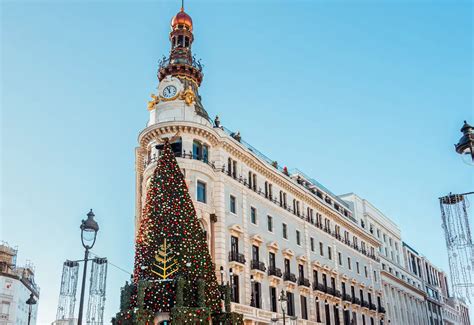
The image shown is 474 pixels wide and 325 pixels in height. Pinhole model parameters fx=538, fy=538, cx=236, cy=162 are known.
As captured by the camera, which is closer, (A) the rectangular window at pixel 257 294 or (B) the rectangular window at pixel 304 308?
(A) the rectangular window at pixel 257 294

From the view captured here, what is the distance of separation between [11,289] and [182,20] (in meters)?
48.0

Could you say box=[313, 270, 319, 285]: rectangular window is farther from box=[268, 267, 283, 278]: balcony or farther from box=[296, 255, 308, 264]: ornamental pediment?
box=[268, 267, 283, 278]: balcony

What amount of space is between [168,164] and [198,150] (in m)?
9.80

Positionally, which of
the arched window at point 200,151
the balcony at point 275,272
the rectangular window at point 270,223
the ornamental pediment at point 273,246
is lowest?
the balcony at point 275,272

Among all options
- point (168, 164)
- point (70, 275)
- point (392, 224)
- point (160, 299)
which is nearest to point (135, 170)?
point (168, 164)

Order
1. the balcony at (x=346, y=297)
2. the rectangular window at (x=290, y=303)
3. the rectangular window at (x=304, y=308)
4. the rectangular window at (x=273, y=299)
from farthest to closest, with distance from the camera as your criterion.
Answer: the balcony at (x=346, y=297) < the rectangular window at (x=304, y=308) < the rectangular window at (x=290, y=303) < the rectangular window at (x=273, y=299)

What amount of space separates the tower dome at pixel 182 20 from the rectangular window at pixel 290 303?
80.6ft

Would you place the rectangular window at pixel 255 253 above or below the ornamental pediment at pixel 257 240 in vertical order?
below

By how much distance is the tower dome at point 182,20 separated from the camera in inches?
1863

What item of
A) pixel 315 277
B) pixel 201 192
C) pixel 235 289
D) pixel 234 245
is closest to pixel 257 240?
pixel 234 245

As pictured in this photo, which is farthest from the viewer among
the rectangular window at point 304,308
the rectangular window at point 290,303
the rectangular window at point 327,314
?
the rectangular window at point 327,314

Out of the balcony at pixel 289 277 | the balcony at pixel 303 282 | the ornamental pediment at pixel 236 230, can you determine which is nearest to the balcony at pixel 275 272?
the balcony at pixel 289 277

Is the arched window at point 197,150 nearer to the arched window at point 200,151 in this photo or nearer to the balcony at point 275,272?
the arched window at point 200,151

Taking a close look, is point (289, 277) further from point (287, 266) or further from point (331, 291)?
point (331, 291)
